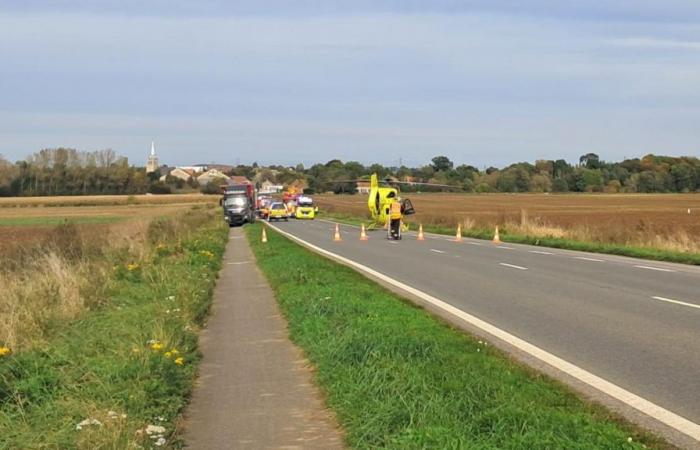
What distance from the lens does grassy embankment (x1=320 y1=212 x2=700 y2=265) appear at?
25.2m

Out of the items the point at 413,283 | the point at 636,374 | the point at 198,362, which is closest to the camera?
the point at 636,374

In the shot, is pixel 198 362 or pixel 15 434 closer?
pixel 15 434

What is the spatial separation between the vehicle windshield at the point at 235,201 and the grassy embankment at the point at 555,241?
1797 cm

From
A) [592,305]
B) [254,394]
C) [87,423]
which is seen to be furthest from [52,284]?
[87,423]

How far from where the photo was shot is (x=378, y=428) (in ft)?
20.4

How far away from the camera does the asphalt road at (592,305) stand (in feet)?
28.2

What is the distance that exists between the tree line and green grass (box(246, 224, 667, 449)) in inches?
4229

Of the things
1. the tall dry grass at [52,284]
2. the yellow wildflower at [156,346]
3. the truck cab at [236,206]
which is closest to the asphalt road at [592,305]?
the yellow wildflower at [156,346]

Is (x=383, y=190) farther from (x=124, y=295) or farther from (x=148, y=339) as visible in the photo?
(x=148, y=339)

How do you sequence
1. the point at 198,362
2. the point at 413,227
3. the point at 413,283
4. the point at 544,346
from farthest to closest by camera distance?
the point at 413,227
the point at 413,283
the point at 544,346
the point at 198,362

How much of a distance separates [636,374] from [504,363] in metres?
1.30

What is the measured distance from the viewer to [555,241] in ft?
109

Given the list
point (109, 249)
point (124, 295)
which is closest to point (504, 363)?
point (124, 295)

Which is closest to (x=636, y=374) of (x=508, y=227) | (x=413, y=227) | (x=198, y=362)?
(x=198, y=362)
